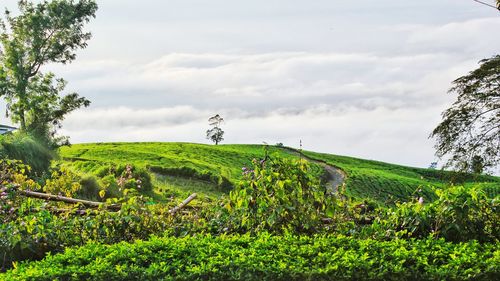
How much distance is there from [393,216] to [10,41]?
88.5 ft

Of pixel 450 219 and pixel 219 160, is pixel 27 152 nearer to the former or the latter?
pixel 450 219

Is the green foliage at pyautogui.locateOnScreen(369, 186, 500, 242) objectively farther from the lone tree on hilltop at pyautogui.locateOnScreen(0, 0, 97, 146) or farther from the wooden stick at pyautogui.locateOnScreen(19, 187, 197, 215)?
the lone tree on hilltop at pyautogui.locateOnScreen(0, 0, 97, 146)

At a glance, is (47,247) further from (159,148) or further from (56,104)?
(159,148)

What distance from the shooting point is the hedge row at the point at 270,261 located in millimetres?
5523

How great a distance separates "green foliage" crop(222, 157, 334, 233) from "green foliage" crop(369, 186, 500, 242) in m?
0.72

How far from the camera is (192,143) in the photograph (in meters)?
50.5

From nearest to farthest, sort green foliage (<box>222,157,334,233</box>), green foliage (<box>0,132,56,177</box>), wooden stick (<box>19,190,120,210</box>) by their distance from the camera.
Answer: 1. green foliage (<box>222,157,334,233</box>)
2. wooden stick (<box>19,190,120,210</box>)
3. green foliage (<box>0,132,56,177</box>)

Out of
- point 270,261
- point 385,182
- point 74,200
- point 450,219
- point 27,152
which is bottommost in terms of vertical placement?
point 270,261

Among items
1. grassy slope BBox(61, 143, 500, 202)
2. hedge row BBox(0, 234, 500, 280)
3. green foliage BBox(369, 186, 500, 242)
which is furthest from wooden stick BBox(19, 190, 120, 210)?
grassy slope BBox(61, 143, 500, 202)

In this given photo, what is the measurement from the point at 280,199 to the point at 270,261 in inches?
61.9

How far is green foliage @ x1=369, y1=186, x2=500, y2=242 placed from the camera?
23.0 ft

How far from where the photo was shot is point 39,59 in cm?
3044

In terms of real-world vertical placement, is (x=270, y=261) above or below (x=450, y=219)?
below

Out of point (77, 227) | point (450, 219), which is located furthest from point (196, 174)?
point (450, 219)
